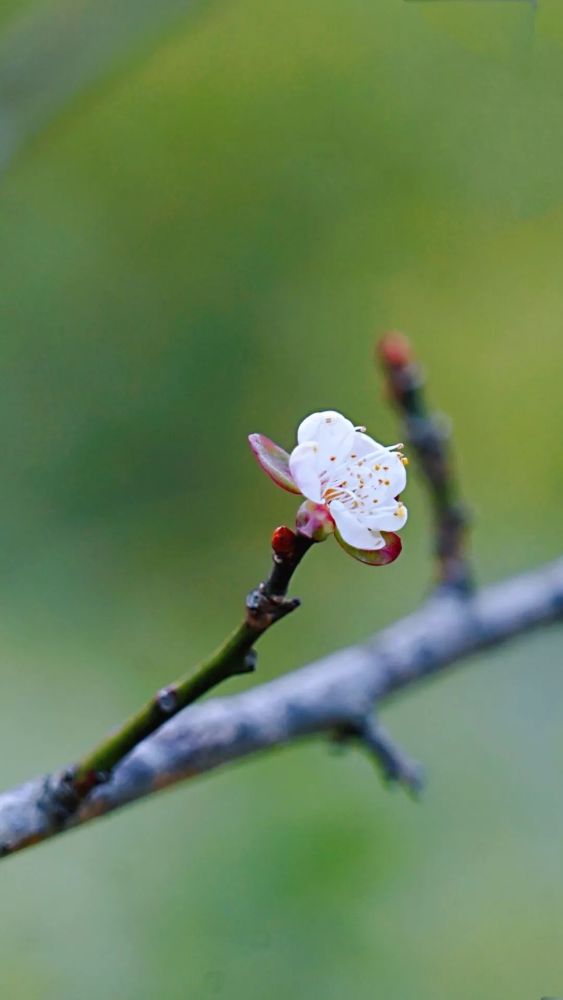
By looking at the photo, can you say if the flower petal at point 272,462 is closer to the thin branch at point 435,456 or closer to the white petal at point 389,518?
the white petal at point 389,518

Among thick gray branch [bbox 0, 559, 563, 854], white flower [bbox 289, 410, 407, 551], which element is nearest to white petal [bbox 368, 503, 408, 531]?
white flower [bbox 289, 410, 407, 551]

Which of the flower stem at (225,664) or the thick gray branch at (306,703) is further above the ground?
the thick gray branch at (306,703)

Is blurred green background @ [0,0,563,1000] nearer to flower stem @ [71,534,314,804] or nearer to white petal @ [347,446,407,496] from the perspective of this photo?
flower stem @ [71,534,314,804]

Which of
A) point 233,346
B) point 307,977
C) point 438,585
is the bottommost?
point 307,977

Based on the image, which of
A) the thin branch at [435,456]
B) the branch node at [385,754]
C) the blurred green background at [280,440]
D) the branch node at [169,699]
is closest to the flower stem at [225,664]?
the branch node at [169,699]

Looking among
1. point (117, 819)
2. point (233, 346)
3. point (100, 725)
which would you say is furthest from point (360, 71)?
point (117, 819)

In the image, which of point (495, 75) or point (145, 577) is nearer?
point (495, 75)

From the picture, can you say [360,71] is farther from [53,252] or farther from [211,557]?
[211,557]

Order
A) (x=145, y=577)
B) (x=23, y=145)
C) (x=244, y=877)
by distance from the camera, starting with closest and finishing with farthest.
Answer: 1. (x=23, y=145)
2. (x=244, y=877)
3. (x=145, y=577)

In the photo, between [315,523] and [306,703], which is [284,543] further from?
[306,703]
